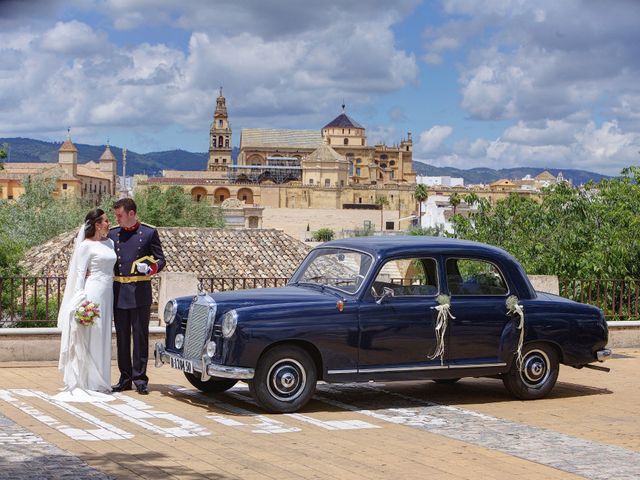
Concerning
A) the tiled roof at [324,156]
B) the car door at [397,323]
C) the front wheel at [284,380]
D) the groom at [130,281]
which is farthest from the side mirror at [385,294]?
the tiled roof at [324,156]

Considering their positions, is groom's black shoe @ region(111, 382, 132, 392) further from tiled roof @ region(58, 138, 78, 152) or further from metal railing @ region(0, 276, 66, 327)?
tiled roof @ region(58, 138, 78, 152)

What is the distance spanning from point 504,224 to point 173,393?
14987 millimetres

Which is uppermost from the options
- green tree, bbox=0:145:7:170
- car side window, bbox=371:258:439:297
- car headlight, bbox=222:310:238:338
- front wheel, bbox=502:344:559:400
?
green tree, bbox=0:145:7:170

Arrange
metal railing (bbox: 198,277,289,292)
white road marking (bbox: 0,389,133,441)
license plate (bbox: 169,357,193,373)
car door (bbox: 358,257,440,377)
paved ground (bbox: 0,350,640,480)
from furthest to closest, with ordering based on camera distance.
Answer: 1. metal railing (bbox: 198,277,289,292)
2. car door (bbox: 358,257,440,377)
3. license plate (bbox: 169,357,193,373)
4. white road marking (bbox: 0,389,133,441)
5. paved ground (bbox: 0,350,640,480)

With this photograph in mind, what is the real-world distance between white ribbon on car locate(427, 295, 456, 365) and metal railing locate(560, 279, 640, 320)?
18.0 ft

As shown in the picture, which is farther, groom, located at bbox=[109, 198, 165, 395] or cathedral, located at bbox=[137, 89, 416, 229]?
cathedral, located at bbox=[137, 89, 416, 229]

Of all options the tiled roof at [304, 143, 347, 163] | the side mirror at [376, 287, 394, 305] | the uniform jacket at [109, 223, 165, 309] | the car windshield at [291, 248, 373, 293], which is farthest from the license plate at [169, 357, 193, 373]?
the tiled roof at [304, 143, 347, 163]

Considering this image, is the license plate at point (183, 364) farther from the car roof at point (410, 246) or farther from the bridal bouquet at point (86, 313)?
the car roof at point (410, 246)

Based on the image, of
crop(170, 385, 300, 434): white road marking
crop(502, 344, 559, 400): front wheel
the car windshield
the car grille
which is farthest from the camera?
crop(502, 344, 559, 400): front wheel

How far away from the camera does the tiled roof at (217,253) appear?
34281 millimetres

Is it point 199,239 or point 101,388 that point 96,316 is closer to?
point 101,388

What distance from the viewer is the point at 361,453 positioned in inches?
303

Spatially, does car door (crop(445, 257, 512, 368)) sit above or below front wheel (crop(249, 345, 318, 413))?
above

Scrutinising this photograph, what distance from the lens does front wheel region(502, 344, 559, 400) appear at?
34.3ft
